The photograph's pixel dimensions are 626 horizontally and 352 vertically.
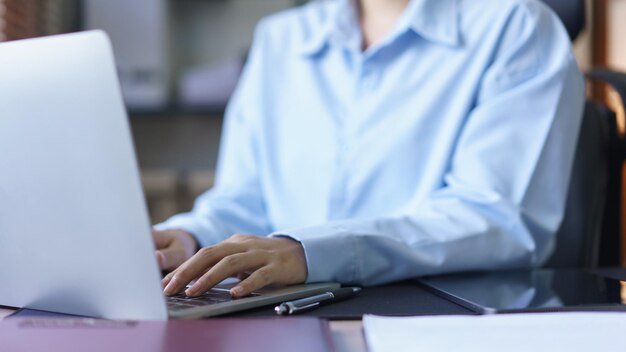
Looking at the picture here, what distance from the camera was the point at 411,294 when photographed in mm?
698

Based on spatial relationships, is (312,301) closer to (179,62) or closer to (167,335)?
(167,335)

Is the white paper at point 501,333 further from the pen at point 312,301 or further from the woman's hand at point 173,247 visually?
the woman's hand at point 173,247

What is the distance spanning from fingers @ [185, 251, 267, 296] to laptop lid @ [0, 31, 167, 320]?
0.33 ft

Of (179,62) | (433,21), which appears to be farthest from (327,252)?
(179,62)

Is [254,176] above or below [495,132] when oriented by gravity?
below

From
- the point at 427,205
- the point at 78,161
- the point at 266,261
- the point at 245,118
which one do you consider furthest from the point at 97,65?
the point at 245,118

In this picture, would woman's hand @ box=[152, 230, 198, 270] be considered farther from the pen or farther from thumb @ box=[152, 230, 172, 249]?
the pen

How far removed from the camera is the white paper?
45cm

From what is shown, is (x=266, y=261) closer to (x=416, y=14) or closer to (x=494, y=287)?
(x=494, y=287)

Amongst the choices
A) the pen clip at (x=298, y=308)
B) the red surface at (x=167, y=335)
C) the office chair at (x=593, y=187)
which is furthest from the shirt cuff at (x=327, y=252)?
the office chair at (x=593, y=187)

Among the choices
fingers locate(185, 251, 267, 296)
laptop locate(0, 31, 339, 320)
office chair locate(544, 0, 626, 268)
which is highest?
laptop locate(0, 31, 339, 320)

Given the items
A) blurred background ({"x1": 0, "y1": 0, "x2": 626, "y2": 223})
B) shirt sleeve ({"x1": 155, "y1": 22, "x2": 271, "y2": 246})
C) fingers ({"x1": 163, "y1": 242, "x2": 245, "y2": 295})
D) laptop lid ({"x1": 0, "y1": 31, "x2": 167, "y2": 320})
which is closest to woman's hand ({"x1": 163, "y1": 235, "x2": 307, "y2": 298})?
fingers ({"x1": 163, "y1": 242, "x2": 245, "y2": 295})

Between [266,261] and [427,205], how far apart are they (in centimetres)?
30

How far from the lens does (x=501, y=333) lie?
1.57 feet
